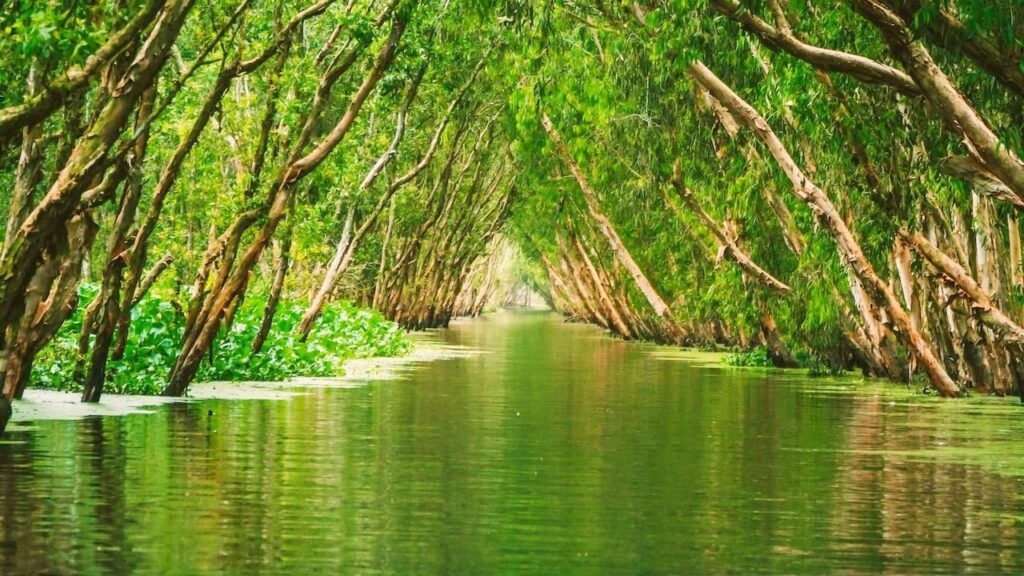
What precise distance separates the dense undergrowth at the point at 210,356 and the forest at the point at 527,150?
0.05 m

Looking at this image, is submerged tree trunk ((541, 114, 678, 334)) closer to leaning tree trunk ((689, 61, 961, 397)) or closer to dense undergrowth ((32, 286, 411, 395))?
dense undergrowth ((32, 286, 411, 395))

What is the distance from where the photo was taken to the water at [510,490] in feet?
29.9

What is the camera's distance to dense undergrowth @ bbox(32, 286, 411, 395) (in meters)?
23.4

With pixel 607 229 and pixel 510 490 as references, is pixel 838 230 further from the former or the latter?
pixel 607 229

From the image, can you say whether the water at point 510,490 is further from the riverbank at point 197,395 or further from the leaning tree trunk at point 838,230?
the leaning tree trunk at point 838,230

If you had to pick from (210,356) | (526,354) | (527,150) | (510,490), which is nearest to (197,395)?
(210,356)

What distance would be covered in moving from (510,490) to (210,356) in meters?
14.7

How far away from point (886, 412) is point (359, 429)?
8248 millimetres

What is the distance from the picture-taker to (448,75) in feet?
132

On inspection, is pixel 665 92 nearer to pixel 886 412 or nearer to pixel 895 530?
pixel 886 412

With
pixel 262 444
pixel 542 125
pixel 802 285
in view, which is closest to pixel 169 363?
pixel 262 444

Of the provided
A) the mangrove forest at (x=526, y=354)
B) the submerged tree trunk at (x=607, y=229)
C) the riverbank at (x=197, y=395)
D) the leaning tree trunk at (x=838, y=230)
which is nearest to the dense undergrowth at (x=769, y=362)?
the mangrove forest at (x=526, y=354)

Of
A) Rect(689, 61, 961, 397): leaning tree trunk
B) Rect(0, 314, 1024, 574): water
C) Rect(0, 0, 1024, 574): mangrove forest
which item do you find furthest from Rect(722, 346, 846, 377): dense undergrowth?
Rect(0, 314, 1024, 574): water

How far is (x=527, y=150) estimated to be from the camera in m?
50.2
